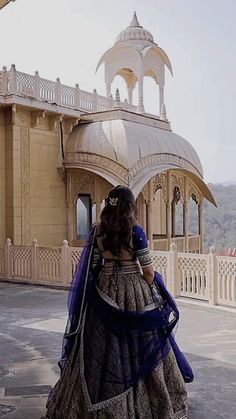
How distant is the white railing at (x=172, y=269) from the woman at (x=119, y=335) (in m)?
4.46

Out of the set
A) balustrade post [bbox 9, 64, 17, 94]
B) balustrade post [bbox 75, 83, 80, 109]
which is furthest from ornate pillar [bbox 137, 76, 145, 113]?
balustrade post [bbox 9, 64, 17, 94]

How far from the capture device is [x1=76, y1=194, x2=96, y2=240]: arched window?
14.1 m

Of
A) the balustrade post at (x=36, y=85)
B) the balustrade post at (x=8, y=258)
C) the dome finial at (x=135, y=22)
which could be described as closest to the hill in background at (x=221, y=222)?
the dome finial at (x=135, y=22)

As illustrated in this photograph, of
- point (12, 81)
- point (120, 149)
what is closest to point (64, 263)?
point (120, 149)

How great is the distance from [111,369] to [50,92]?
10.4 meters

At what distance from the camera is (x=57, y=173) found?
1329cm

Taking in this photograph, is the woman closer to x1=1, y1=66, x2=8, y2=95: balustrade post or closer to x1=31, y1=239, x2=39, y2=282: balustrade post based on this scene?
x1=31, y1=239, x2=39, y2=282: balustrade post

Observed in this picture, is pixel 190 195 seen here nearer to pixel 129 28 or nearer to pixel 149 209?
pixel 149 209

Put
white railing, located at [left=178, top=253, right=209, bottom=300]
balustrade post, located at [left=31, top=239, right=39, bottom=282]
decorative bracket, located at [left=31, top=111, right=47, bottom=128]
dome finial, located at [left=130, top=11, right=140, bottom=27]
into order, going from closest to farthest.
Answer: white railing, located at [left=178, top=253, right=209, bottom=300] → balustrade post, located at [left=31, top=239, right=39, bottom=282] → decorative bracket, located at [left=31, top=111, right=47, bottom=128] → dome finial, located at [left=130, top=11, right=140, bottom=27]

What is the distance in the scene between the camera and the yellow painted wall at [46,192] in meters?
12.7

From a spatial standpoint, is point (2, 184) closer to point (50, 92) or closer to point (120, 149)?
point (50, 92)

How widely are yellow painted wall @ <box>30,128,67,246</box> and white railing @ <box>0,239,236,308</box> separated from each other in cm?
158

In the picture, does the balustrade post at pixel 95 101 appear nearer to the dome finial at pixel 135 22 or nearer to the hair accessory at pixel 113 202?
the dome finial at pixel 135 22

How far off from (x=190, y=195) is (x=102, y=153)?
14.2 feet
